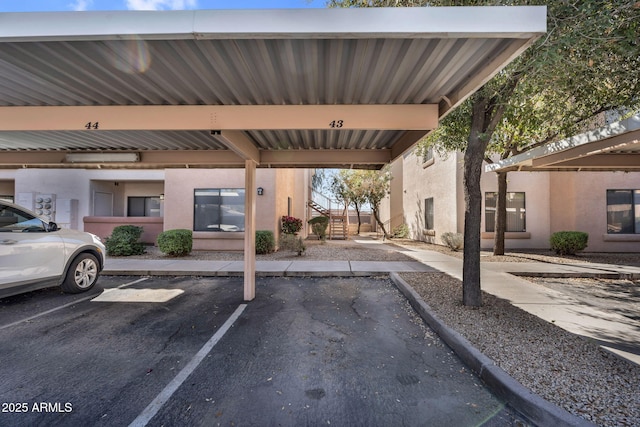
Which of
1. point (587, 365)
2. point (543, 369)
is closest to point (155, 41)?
point (543, 369)

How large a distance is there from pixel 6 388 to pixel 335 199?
21.1m

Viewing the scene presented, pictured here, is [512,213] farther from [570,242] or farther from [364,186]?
[364,186]

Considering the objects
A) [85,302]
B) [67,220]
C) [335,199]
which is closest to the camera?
[85,302]

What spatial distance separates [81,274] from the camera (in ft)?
19.3

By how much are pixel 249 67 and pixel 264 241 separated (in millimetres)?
8020

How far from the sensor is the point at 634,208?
468 inches

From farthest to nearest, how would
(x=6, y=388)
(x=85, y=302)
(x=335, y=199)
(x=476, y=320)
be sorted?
(x=335, y=199), (x=85, y=302), (x=476, y=320), (x=6, y=388)

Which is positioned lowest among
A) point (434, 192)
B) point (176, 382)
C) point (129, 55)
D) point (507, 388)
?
point (176, 382)

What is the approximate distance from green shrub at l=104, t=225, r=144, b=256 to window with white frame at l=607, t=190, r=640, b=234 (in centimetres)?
1834

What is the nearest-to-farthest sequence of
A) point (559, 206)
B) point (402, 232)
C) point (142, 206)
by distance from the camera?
point (559, 206), point (142, 206), point (402, 232)

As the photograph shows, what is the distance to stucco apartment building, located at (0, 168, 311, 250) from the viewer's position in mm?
11453

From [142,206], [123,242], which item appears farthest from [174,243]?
[142,206]

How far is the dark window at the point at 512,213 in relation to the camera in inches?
483

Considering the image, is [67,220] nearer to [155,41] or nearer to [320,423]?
[155,41]
